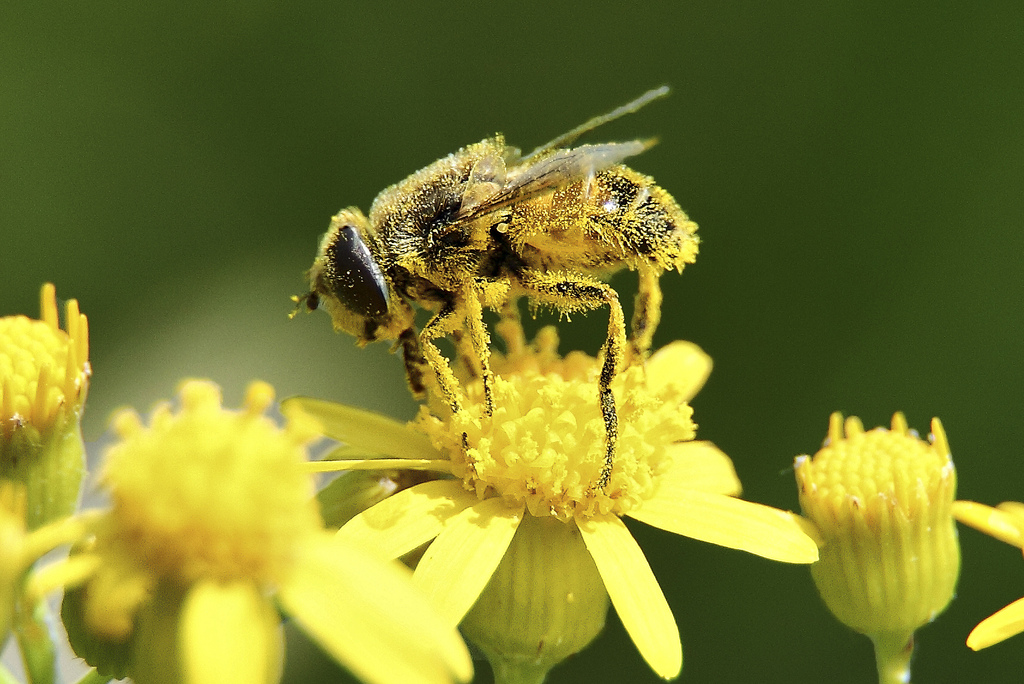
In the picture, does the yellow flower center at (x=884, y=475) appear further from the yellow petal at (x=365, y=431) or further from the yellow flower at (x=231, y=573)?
the yellow flower at (x=231, y=573)

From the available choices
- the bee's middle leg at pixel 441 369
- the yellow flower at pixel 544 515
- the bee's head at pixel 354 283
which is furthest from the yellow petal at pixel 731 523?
the bee's head at pixel 354 283

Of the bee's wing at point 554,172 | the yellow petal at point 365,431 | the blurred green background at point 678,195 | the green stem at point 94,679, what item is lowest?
the green stem at point 94,679

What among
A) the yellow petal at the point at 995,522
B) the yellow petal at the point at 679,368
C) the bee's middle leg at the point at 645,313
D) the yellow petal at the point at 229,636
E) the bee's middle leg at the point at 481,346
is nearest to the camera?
the yellow petal at the point at 229,636

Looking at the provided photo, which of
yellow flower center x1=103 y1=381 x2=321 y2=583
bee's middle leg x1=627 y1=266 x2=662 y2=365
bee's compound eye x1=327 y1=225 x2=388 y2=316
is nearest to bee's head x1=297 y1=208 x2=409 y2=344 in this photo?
bee's compound eye x1=327 y1=225 x2=388 y2=316

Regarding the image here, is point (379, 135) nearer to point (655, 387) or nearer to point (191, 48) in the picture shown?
point (191, 48)

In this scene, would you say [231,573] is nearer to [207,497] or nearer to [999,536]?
[207,497]

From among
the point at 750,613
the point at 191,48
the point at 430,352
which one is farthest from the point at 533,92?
the point at 430,352

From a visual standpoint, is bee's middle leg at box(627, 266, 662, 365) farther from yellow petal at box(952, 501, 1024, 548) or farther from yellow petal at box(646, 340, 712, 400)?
yellow petal at box(952, 501, 1024, 548)
